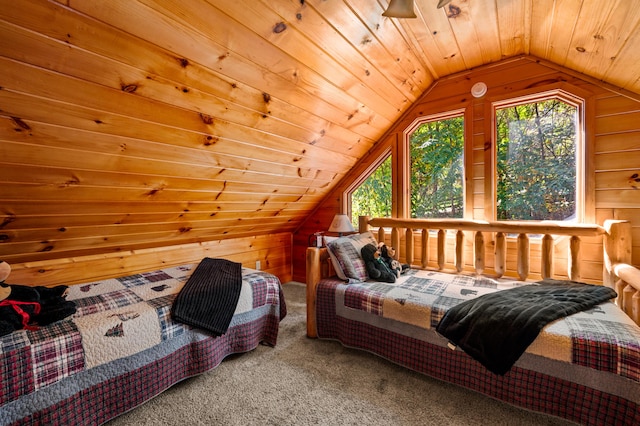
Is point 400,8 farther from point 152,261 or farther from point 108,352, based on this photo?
point 152,261

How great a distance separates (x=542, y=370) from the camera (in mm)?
1366

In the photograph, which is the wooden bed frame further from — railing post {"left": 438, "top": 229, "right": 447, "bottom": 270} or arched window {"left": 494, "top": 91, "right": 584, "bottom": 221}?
arched window {"left": 494, "top": 91, "right": 584, "bottom": 221}

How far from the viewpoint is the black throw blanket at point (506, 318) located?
53.6 inches

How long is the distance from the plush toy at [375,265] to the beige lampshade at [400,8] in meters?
1.53

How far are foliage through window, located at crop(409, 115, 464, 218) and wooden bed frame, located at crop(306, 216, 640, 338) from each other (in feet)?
0.81

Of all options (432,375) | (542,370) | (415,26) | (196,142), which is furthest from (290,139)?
(542,370)

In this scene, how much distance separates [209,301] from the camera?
182 cm

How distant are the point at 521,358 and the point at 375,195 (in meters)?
2.10

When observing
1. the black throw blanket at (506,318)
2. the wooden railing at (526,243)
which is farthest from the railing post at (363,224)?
the black throw blanket at (506,318)

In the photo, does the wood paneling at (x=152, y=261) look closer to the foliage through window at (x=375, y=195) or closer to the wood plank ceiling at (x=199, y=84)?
the wood plank ceiling at (x=199, y=84)

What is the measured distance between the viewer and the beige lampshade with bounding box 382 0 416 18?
1.42 metres

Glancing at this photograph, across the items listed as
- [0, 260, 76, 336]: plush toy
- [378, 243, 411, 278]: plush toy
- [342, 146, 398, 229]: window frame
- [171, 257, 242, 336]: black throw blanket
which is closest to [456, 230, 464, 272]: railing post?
[378, 243, 411, 278]: plush toy

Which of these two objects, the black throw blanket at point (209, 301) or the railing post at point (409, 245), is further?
the railing post at point (409, 245)

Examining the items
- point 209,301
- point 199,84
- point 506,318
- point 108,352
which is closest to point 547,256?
point 506,318
